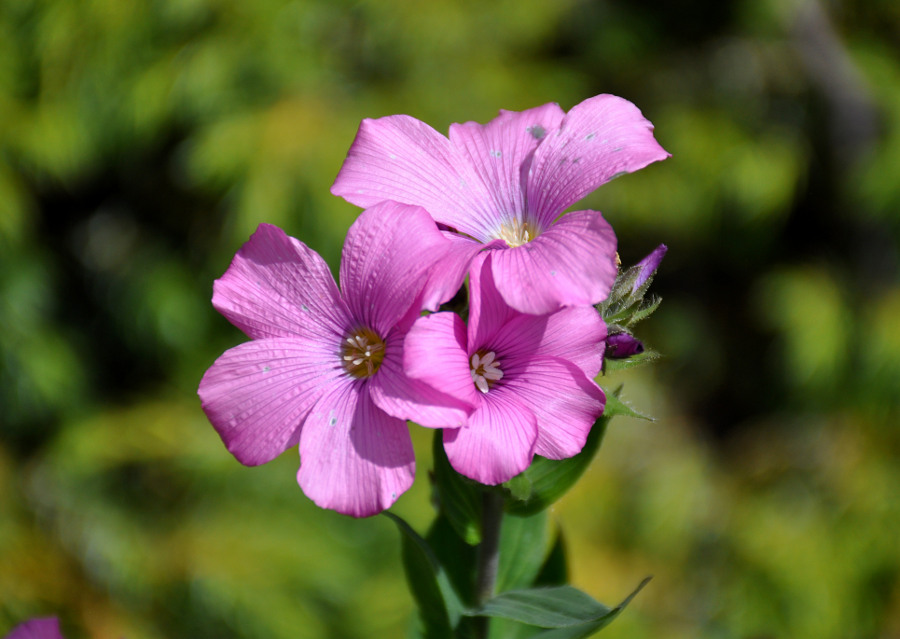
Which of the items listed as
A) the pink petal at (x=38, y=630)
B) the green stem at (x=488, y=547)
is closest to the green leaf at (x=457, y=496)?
the green stem at (x=488, y=547)

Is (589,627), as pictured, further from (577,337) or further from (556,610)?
(577,337)

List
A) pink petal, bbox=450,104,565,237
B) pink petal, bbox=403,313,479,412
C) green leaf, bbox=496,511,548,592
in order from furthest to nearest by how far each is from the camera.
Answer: green leaf, bbox=496,511,548,592, pink petal, bbox=450,104,565,237, pink petal, bbox=403,313,479,412

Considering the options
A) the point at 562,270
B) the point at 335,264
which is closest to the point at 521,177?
the point at 562,270

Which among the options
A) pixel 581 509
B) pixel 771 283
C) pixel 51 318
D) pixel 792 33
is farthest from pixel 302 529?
pixel 792 33

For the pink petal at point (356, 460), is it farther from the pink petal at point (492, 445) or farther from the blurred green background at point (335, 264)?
the blurred green background at point (335, 264)

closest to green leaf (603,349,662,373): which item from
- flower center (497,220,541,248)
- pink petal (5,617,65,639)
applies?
flower center (497,220,541,248)

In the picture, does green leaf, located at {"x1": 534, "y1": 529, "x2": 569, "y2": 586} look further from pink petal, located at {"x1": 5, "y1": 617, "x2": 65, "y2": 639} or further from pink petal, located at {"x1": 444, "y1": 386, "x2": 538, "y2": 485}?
pink petal, located at {"x1": 5, "y1": 617, "x2": 65, "y2": 639}
